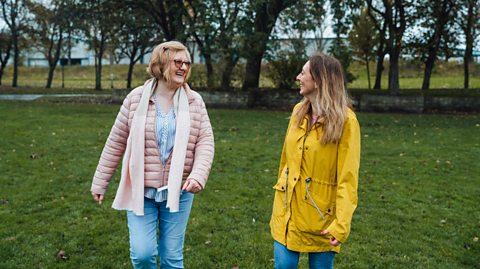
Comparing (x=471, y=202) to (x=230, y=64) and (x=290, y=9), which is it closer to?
(x=290, y=9)

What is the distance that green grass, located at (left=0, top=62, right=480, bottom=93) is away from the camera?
951 inches

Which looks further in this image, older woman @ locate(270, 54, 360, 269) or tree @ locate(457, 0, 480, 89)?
tree @ locate(457, 0, 480, 89)

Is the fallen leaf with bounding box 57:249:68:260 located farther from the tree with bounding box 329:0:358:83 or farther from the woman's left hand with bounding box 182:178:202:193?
the tree with bounding box 329:0:358:83

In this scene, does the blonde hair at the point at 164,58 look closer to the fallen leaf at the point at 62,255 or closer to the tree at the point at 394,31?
the fallen leaf at the point at 62,255

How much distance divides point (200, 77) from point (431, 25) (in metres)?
11.9

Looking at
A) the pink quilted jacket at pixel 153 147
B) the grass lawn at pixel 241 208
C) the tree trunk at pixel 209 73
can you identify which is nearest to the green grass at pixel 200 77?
the tree trunk at pixel 209 73

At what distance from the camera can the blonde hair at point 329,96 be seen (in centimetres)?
301

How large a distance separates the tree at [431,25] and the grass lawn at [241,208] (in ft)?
39.8

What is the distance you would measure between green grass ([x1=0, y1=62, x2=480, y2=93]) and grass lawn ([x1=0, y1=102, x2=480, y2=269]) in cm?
1180

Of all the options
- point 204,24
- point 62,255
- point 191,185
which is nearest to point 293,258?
point 191,185

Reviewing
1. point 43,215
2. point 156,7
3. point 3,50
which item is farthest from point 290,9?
point 3,50

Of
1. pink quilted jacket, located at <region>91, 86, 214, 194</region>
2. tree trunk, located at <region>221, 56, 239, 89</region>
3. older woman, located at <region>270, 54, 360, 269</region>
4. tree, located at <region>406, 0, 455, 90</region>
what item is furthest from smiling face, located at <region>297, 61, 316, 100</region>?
tree, located at <region>406, 0, 455, 90</region>

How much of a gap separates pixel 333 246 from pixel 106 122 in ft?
44.1

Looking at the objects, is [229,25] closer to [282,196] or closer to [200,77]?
[200,77]
